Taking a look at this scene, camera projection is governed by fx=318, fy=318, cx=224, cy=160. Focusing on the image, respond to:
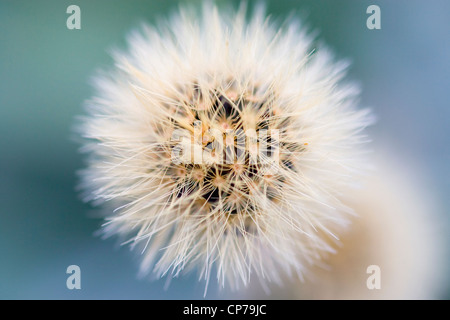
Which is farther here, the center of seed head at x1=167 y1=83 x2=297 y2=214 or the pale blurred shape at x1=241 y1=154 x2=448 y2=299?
the pale blurred shape at x1=241 y1=154 x2=448 y2=299

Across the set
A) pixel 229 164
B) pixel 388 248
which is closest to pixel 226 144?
pixel 229 164

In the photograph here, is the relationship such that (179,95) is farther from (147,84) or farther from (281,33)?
(281,33)

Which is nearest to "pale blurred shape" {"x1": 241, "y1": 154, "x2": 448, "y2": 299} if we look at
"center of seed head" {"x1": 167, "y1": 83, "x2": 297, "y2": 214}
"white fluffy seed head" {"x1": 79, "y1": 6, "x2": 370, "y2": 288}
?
"white fluffy seed head" {"x1": 79, "y1": 6, "x2": 370, "y2": 288}

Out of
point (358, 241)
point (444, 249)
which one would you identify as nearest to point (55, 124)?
point (358, 241)

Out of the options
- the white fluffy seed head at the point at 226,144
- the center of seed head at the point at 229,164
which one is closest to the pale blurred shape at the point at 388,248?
the white fluffy seed head at the point at 226,144

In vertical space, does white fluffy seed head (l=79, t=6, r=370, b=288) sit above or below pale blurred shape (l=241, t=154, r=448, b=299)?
above

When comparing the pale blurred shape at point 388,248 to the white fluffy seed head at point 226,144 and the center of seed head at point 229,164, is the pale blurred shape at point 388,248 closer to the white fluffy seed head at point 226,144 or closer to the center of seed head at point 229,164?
the white fluffy seed head at point 226,144

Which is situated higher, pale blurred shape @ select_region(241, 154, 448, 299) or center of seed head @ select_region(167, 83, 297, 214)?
center of seed head @ select_region(167, 83, 297, 214)

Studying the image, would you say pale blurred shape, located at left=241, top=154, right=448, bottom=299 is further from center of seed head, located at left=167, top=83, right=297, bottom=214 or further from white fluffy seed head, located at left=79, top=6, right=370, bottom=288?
center of seed head, located at left=167, top=83, right=297, bottom=214

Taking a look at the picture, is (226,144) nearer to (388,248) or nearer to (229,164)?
(229,164)
